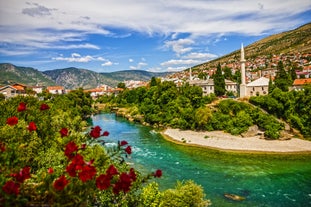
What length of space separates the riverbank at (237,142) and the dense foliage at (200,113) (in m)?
2.06

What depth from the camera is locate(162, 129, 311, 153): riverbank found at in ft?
120

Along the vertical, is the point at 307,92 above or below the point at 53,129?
above

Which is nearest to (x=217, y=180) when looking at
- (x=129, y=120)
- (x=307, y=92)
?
(x=307, y=92)

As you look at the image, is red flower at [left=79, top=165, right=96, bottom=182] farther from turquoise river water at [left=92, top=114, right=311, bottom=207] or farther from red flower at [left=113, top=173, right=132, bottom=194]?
turquoise river water at [left=92, top=114, right=311, bottom=207]

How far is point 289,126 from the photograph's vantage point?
46.4 metres

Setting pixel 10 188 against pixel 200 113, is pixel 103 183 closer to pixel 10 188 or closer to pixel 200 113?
pixel 10 188

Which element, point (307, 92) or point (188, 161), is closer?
point (188, 161)

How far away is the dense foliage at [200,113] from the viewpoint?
45.8 metres

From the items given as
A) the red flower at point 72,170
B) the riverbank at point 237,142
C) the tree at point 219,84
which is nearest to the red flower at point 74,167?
the red flower at point 72,170

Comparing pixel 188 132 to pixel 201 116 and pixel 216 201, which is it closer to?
pixel 201 116

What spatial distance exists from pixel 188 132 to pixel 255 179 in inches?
897

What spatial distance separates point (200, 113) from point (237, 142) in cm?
1082

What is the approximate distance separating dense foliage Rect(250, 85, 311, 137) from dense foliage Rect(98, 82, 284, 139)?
249cm

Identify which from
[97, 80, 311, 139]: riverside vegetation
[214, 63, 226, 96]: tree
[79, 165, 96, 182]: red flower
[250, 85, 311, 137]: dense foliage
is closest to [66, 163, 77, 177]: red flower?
[79, 165, 96, 182]: red flower
